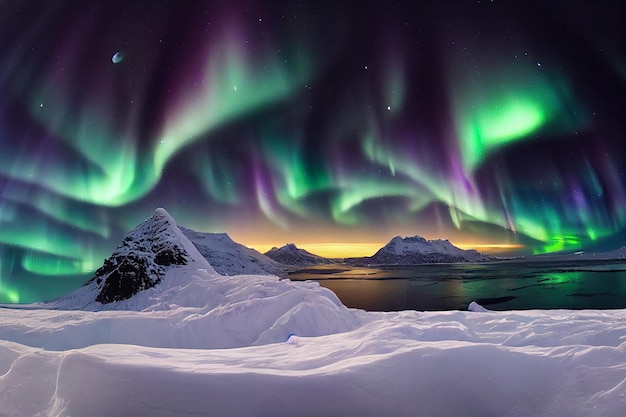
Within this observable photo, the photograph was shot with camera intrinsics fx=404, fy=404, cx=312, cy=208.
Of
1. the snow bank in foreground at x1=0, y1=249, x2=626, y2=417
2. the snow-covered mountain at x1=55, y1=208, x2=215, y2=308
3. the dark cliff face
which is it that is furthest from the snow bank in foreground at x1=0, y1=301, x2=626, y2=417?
the dark cliff face

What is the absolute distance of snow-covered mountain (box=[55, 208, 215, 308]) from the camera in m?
32.8

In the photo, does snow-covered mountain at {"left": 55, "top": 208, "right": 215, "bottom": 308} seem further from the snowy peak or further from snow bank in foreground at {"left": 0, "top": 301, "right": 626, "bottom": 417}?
snow bank in foreground at {"left": 0, "top": 301, "right": 626, "bottom": 417}

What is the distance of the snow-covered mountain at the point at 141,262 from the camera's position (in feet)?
108

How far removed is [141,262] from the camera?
3359 centimetres

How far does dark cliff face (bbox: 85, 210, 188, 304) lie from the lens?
32.7 metres

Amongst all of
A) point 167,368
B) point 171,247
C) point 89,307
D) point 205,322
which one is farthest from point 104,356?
point 89,307

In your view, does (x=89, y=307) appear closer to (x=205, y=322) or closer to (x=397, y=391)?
(x=205, y=322)

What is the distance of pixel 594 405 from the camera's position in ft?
16.4

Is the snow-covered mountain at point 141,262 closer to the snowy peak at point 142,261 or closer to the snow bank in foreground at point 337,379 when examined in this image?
the snowy peak at point 142,261

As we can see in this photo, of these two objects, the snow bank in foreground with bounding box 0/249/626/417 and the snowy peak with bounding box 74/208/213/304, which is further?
the snowy peak with bounding box 74/208/213/304

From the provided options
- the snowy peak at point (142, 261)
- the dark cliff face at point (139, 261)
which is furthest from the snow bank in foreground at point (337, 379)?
the dark cliff face at point (139, 261)

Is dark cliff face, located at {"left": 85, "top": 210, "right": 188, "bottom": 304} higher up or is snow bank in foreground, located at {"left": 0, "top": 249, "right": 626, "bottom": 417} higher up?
dark cliff face, located at {"left": 85, "top": 210, "right": 188, "bottom": 304}

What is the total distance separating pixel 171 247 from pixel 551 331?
1247 inches

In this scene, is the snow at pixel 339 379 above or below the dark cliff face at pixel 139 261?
below
